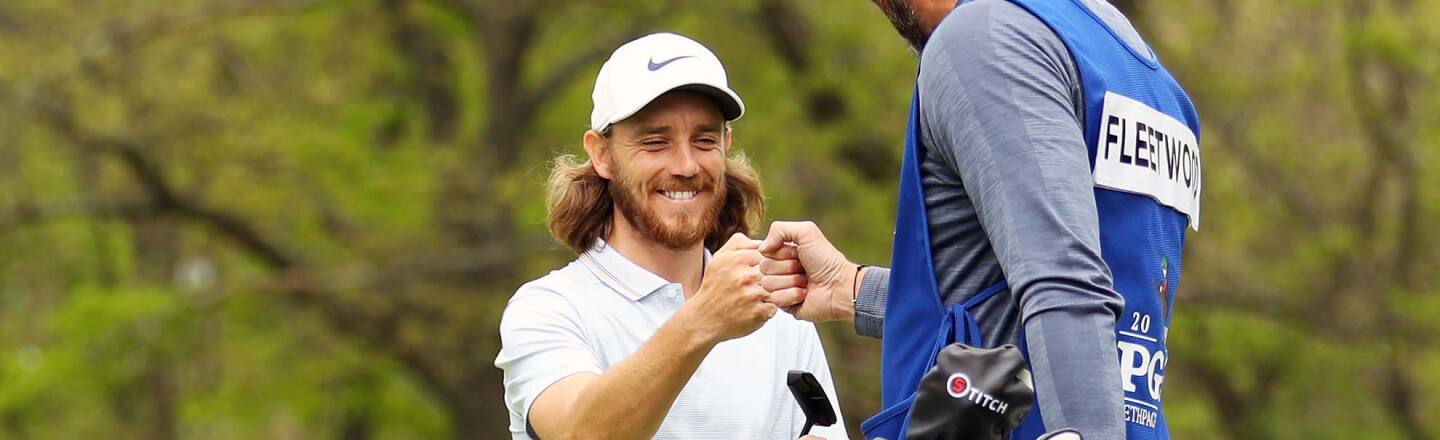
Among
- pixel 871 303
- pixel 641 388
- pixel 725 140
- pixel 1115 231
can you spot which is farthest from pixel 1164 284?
pixel 725 140

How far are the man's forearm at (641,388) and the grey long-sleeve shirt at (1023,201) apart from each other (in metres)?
0.53

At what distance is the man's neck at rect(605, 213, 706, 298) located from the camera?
12.6 feet

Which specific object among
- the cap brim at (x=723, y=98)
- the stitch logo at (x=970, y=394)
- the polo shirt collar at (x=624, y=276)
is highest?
the cap brim at (x=723, y=98)

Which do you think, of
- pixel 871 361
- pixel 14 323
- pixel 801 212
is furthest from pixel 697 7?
pixel 14 323

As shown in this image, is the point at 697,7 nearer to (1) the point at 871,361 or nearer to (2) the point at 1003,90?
(1) the point at 871,361

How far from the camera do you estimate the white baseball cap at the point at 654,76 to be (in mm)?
3598

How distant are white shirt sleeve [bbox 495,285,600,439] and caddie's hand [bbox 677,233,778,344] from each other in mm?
356

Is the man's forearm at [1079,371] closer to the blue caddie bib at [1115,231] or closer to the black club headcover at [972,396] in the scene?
the black club headcover at [972,396]

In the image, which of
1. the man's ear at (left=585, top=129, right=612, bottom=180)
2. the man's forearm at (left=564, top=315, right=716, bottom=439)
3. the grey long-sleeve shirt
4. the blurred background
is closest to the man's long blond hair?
the man's ear at (left=585, top=129, right=612, bottom=180)

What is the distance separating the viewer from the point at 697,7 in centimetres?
1558

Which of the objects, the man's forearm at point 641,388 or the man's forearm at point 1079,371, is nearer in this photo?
the man's forearm at point 1079,371

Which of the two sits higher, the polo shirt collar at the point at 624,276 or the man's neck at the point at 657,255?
the man's neck at the point at 657,255

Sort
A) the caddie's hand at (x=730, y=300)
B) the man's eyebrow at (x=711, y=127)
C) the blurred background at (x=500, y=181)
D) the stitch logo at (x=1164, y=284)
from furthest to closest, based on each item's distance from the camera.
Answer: the blurred background at (x=500, y=181) < the man's eyebrow at (x=711, y=127) < the caddie's hand at (x=730, y=300) < the stitch logo at (x=1164, y=284)

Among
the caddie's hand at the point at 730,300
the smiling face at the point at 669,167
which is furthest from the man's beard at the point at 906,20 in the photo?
the smiling face at the point at 669,167
